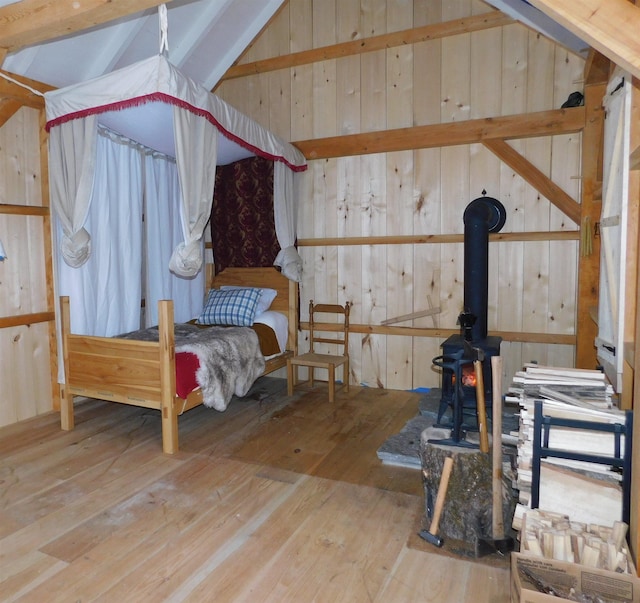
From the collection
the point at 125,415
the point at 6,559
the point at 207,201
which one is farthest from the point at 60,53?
the point at 6,559

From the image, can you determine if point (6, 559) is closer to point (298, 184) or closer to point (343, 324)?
point (343, 324)

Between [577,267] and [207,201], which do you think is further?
[577,267]

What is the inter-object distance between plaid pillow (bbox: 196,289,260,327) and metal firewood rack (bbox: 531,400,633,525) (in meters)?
2.92

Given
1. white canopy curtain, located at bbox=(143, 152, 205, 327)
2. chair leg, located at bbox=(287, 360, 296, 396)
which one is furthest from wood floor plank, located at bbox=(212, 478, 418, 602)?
white canopy curtain, located at bbox=(143, 152, 205, 327)

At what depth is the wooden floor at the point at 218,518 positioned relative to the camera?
72.8 inches

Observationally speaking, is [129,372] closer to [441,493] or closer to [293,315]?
[293,315]

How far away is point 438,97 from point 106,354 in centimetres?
356

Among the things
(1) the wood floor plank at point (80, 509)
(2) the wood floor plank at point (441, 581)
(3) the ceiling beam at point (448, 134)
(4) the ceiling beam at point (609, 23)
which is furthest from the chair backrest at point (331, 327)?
(4) the ceiling beam at point (609, 23)

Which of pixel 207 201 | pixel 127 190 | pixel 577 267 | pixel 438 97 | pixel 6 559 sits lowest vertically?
pixel 6 559

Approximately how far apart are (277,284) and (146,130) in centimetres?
189

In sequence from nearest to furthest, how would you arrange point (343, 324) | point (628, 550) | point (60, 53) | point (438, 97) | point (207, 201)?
point (628, 550)
point (207, 201)
point (60, 53)
point (438, 97)
point (343, 324)

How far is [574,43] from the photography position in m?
3.69

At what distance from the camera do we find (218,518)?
7.63 feet

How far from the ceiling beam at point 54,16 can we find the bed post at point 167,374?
1.66 meters
